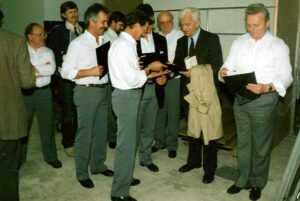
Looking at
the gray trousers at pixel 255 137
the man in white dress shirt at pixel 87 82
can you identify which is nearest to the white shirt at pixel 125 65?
the man in white dress shirt at pixel 87 82

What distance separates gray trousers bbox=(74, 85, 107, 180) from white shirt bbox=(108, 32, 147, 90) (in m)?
0.47

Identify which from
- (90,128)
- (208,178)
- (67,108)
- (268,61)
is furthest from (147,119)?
(268,61)

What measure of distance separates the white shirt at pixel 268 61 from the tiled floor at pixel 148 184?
47.5 inches

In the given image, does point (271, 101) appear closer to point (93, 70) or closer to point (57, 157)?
point (93, 70)

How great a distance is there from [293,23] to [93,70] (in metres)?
3.16

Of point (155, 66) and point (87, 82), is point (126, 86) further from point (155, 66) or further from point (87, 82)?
point (87, 82)

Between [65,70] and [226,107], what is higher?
[65,70]

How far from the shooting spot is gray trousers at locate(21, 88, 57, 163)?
329 cm

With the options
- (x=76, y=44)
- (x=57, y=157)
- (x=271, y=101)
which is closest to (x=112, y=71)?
(x=76, y=44)

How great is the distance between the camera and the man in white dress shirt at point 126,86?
2461 millimetres

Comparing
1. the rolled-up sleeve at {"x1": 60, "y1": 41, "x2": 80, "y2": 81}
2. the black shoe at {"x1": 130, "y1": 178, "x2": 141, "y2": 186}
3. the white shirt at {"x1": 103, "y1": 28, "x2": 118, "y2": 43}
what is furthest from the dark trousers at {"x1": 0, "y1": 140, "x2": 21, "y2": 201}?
the white shirt at {"x1": 103, "y1": 28, "x2": 118, "y2": 43}

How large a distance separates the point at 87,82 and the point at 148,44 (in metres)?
0.89

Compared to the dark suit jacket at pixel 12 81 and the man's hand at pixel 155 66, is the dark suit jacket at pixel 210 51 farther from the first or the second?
the dark suit jacket at pixel 12 81

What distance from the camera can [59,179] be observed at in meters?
3.25
